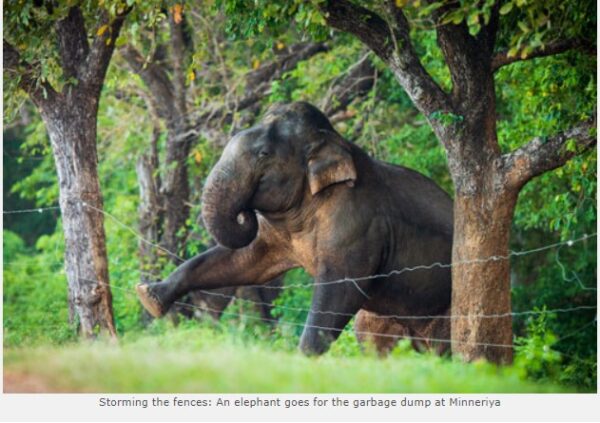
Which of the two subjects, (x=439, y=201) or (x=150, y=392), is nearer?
(x=150, y=392)

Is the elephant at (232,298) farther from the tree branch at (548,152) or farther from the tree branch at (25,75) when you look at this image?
the tree branch at (548,152)

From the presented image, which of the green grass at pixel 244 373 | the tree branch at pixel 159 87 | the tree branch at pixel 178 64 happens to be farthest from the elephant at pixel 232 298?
the green grass at pixel 244 373

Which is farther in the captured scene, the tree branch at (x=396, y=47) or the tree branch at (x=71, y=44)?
the tree branch at (x=71, y=44)

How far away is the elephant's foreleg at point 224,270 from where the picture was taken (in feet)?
43.9

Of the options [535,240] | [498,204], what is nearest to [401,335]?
[498,204]

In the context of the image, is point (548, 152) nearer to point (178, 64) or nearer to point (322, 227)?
point (322, 227)

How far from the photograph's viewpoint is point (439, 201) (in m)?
13.5

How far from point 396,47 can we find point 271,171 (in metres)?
1.96

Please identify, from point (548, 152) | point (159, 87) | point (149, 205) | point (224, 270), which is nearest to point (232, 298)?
point (149, 205)

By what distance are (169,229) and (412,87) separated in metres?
7.38

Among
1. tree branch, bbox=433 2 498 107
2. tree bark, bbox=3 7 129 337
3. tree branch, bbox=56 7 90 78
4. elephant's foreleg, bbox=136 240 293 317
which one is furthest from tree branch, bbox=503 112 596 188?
tree branch, bbox=56 7 90 78

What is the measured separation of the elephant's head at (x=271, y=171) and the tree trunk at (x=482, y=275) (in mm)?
1568

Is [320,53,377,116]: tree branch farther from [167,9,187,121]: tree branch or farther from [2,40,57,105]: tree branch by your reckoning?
[2,40,57,105]: tree branch

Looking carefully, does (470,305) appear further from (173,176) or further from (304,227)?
(173,176)
